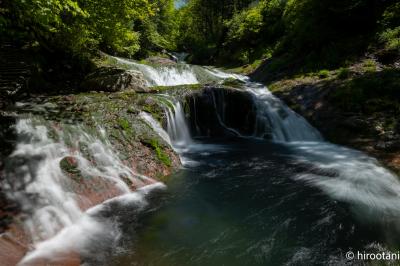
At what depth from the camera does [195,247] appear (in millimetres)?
5246

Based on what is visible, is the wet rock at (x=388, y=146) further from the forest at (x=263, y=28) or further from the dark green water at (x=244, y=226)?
the forest at (x=263, y=28)

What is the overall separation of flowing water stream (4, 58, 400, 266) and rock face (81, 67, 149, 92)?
3.60 metres

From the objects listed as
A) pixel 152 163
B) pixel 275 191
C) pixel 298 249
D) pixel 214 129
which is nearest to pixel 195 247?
pixel 298 249

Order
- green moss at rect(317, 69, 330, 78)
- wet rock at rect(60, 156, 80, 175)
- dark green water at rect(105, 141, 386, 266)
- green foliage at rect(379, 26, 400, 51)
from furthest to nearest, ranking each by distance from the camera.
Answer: green moss at rect(317, 69, 330, 78), green foliage at rect(379, 26, 400, 51), wet rock at rect(60, 156, 80, 175), dark green water at rect(105, 141, 386, 266)

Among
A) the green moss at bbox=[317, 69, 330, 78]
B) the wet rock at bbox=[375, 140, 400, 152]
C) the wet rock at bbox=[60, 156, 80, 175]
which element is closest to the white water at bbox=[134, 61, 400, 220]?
the wet rock at bbox=[375, 140, 400, 152]

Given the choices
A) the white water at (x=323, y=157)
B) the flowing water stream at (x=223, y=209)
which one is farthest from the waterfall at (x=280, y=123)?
the flowing water stream at (x=223, y=209)

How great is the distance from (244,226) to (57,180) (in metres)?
3.88

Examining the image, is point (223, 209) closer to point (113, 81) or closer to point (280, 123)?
point (280, 123)

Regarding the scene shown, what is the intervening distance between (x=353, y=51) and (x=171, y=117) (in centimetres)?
953

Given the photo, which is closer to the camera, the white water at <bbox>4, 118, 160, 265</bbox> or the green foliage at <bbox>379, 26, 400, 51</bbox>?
the white water at <bbox>4, 118, 160, 265</bbox>

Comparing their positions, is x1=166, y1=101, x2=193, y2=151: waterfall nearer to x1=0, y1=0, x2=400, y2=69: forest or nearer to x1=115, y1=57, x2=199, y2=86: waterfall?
x1=0, y1=0, x2=400, y2=69: forest

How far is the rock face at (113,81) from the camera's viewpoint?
12.9 metres

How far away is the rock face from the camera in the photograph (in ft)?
42.3

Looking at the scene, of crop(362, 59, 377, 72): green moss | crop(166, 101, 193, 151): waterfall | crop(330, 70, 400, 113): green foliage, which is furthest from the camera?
crop(362, 59, 377, 72): green moss
